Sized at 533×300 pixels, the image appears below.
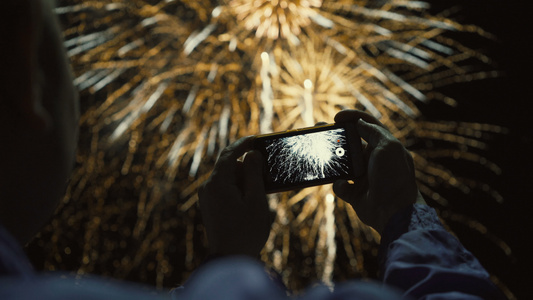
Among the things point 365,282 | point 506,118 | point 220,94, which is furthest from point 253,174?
point 506,118

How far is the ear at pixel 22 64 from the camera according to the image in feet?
1.21

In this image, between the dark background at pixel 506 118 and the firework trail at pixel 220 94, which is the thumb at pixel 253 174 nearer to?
the firework trail at pixel 220 94

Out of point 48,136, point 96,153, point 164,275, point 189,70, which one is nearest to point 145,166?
point 96,153

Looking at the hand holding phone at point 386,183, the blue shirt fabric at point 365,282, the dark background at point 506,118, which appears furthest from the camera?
the dark background at point 506,118

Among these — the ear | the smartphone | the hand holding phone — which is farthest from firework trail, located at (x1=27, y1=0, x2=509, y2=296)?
the ear

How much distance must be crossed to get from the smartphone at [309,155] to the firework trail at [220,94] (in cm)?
98

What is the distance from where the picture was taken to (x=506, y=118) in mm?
1733

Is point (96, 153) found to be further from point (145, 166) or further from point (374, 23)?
point (374, 23)

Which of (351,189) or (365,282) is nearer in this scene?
(365,282)

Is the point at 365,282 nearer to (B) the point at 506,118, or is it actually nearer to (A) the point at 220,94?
(A) the point at 220,94

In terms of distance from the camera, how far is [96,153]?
1.85 m

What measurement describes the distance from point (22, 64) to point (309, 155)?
49 centimetres

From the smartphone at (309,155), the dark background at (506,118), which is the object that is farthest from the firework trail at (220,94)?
the smartphone at (309,155)

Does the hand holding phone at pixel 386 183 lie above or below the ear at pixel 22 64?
below
